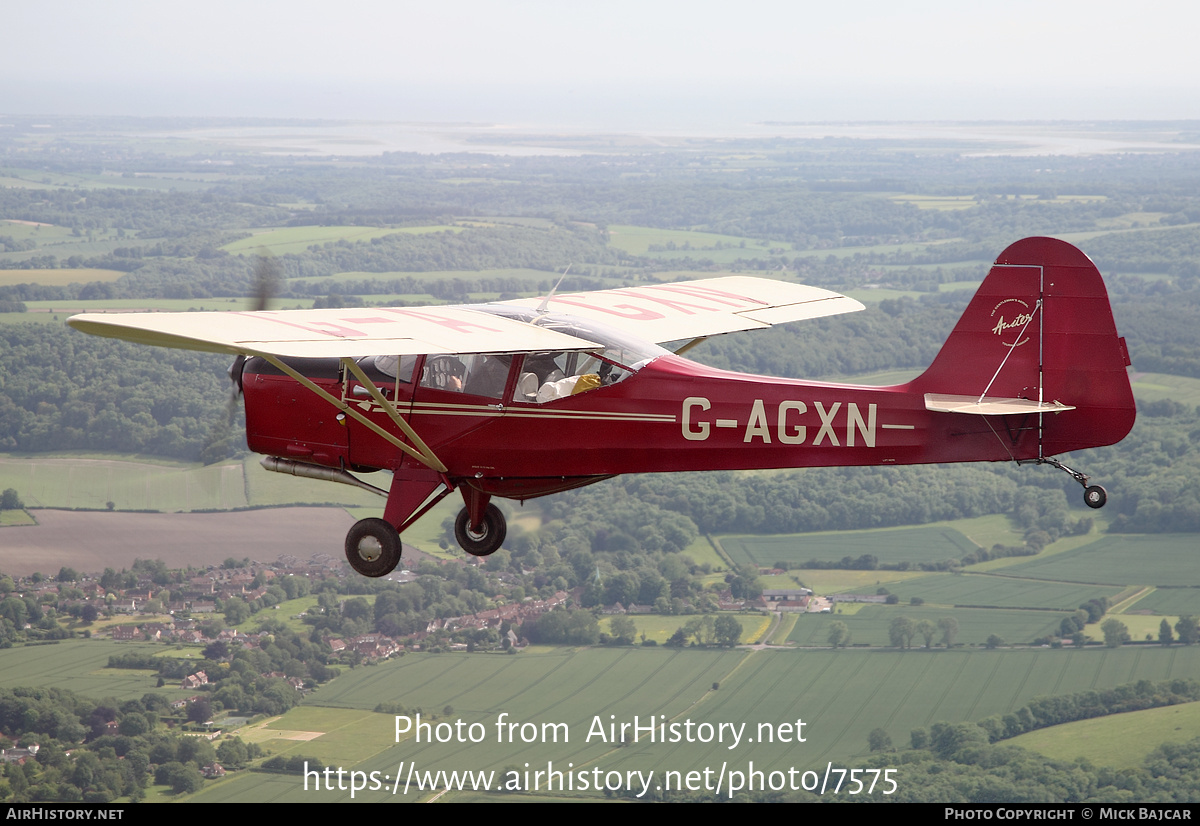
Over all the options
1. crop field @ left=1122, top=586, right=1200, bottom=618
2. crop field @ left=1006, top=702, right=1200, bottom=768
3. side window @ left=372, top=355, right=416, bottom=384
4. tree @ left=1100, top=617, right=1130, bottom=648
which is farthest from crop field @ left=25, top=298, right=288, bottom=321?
side window @ left=372, top=355, right=416, bottom=384

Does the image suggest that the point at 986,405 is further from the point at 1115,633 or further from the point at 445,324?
the point at 1115,633

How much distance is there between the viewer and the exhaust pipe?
49.9 feet

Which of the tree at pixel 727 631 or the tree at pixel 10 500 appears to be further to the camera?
the tree at pixel 10 500

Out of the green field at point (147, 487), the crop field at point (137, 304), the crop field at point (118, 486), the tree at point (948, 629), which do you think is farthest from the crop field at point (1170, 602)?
the crop field at point (137, 304)

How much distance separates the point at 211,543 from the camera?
350ft

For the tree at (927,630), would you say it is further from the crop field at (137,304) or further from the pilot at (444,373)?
the crop field at (137,304)

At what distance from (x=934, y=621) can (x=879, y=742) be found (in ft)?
73.4

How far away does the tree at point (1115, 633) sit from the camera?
102 m

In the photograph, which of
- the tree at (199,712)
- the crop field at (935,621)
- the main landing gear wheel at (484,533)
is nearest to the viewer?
the main landing gear wheel at (484,533)

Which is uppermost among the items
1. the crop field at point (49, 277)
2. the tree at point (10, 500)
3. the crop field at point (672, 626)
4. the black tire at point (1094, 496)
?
the black tire at point (1094, 496)

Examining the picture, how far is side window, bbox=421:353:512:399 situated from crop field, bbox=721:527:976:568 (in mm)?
109420

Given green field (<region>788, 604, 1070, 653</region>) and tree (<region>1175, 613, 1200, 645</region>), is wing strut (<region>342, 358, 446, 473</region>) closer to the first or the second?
green field (<region>788, 604, 1070, 653</region>)

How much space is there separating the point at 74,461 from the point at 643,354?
111 meters

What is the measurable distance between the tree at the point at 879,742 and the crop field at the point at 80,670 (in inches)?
1936
